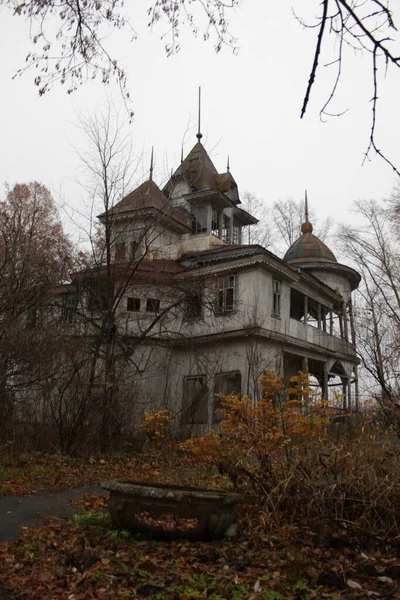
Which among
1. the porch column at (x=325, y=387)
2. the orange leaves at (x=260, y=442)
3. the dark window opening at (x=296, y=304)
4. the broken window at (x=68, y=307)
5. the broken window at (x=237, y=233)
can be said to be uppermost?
the broken window at (x=237, y=233)

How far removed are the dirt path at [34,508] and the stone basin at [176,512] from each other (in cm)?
150

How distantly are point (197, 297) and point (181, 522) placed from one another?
1423 centimetres

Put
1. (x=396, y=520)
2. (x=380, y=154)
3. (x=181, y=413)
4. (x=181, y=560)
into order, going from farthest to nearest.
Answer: (x=181, y=413), (x=396, y=520), (x=181, y=560), (x=380, y=154)

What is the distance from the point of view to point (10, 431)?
13.2 meters

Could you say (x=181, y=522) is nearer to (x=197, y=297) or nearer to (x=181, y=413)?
(x=181, y=413)

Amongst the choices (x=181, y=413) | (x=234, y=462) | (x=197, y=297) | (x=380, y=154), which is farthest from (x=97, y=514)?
(x=197, y=297)

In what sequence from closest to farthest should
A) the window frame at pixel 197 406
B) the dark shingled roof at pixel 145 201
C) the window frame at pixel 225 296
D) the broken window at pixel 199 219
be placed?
the dark shingled roof at pixel 145 201 → the window frame at pixel 197 406 → the window frame at pixel 225 296 → the broken window at pixel 199 219

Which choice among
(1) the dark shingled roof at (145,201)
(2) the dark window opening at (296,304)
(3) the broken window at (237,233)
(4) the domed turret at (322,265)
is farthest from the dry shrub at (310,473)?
(4) the domed turret at (322,265)

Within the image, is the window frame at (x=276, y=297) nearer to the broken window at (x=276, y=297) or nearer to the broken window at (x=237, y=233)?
the broken window at (x=276, y=297)

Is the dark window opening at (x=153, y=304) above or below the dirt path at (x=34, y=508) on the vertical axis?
above

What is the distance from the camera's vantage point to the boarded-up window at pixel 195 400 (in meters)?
18.6

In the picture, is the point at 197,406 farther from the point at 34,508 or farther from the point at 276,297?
the point at 34,508

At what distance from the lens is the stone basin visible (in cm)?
628

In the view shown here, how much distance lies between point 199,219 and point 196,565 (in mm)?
21386
